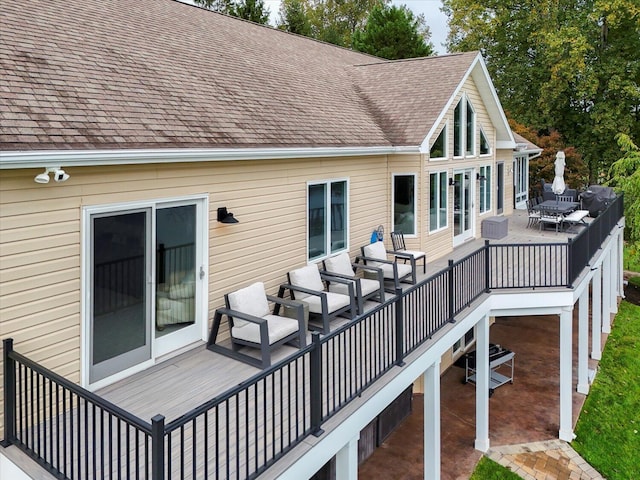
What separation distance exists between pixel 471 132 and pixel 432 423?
9.14 meters

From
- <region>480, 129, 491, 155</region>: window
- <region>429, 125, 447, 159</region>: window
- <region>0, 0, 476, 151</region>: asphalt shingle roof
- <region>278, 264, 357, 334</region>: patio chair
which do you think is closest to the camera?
<region>0, 0, 476, 151</region>: asphalt shingle roof

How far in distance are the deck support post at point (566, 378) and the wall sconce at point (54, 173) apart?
30.8ft

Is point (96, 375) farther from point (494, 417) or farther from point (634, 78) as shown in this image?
point (634, 78)

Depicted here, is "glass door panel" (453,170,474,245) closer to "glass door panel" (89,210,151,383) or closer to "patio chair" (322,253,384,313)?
"patio chair" (322,253,384,313)

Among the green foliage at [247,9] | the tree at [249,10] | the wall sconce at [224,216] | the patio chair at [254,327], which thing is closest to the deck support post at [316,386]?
the patio chair at [254,327]

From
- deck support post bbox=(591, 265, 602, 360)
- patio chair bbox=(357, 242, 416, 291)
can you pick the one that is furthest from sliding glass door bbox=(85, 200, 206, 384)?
deck support post bbox=(591, 265, 602, 360)

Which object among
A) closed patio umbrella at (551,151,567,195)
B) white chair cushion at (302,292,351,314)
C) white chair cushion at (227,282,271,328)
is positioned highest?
closed patio umbrella at (551,151,567,195)

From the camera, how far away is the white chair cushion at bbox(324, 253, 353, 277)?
9625 mm

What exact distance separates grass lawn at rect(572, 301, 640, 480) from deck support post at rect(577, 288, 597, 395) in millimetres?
322

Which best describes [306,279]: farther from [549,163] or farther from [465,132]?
[549,163]

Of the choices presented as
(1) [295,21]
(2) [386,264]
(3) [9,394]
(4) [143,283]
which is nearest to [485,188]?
(2) [386,264]

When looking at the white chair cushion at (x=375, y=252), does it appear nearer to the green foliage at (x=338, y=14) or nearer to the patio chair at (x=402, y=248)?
the patio chair at (x=402, y=248)

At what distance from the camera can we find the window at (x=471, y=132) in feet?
46.5

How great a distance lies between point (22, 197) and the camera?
5.09 metres
